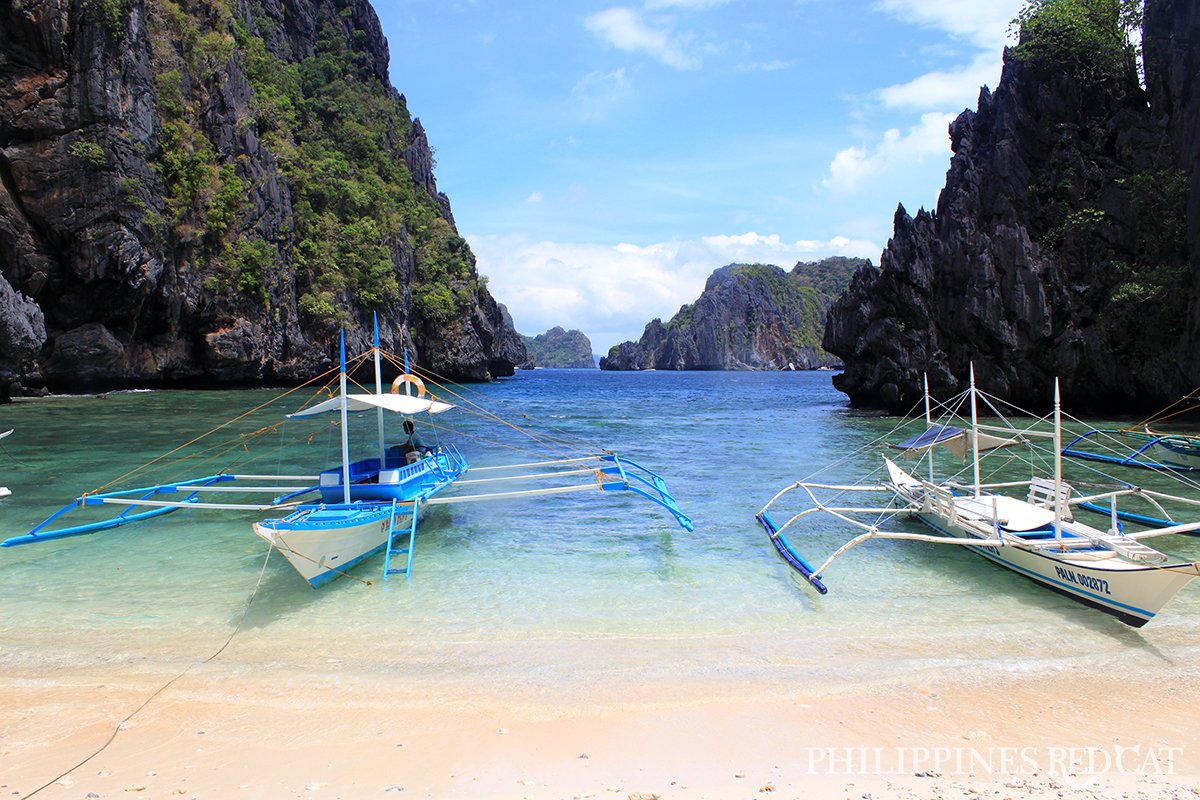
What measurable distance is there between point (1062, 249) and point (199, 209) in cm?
4915

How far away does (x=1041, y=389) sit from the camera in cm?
3319

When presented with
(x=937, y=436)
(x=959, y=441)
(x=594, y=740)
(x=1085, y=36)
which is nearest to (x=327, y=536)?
(x=594, y=740)

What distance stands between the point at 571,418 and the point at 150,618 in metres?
29.7

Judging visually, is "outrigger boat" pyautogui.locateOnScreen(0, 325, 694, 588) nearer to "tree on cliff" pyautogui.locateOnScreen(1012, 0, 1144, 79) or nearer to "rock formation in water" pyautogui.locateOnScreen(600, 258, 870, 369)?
"tree on cliff" pyautogui.locateOnScreen(1012, 0, 1144, 79)

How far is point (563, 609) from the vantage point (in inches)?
349

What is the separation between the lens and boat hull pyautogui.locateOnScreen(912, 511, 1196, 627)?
7.36 m

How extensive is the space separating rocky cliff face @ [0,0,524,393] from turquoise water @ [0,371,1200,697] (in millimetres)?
26062

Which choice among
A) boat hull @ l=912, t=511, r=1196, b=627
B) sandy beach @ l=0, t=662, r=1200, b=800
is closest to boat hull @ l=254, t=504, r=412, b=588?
sandy beach @ l=0, t=662, r=1200, b=800

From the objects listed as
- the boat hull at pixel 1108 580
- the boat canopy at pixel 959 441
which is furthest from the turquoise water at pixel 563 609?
the boat canopy at pixel 959 441

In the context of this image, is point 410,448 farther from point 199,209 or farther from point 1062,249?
point 199,209

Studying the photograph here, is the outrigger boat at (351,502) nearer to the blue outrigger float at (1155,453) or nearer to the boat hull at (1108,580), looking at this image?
the boat hull at (1108,580)

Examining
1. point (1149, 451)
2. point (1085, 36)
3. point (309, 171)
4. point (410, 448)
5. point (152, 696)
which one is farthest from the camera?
point (309, 171)

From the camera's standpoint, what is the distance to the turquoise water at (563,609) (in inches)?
281

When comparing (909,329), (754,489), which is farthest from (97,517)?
(909,329)
